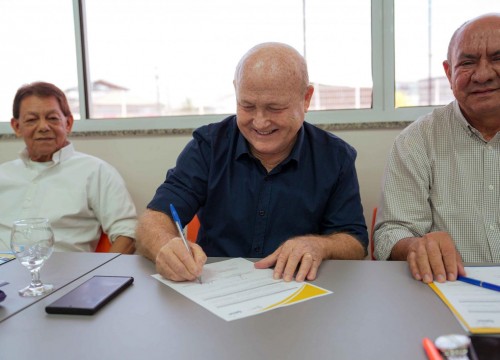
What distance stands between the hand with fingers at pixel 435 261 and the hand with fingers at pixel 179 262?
1.77 feet

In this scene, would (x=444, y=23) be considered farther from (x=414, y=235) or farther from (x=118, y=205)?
(x=118, y=205)

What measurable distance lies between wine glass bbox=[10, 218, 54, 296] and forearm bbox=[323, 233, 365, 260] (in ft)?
2.46

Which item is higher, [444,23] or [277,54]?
[444,23]

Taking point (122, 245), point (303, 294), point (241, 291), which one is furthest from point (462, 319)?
point (122, 245)

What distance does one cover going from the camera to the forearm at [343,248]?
4.54ft

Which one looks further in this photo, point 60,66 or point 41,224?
point 60,66

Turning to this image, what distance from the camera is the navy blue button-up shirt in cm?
165

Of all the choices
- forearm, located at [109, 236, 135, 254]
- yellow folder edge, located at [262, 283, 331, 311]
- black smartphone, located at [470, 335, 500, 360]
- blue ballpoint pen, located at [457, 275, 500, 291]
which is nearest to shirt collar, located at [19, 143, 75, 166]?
forearm, located at [109, 236, 135, 254]

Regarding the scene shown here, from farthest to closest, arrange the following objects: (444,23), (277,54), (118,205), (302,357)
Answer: (444,23) → (118,205) → (277,54) → (302,357)

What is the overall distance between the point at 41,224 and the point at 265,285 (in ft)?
1.85

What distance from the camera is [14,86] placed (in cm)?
307

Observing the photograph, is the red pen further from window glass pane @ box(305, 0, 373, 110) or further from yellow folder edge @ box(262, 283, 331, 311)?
window glass pane @ box(305, 0, 373, 110)

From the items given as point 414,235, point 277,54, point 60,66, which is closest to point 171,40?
point 60,66

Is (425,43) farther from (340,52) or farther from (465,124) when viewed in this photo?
(465,124)
